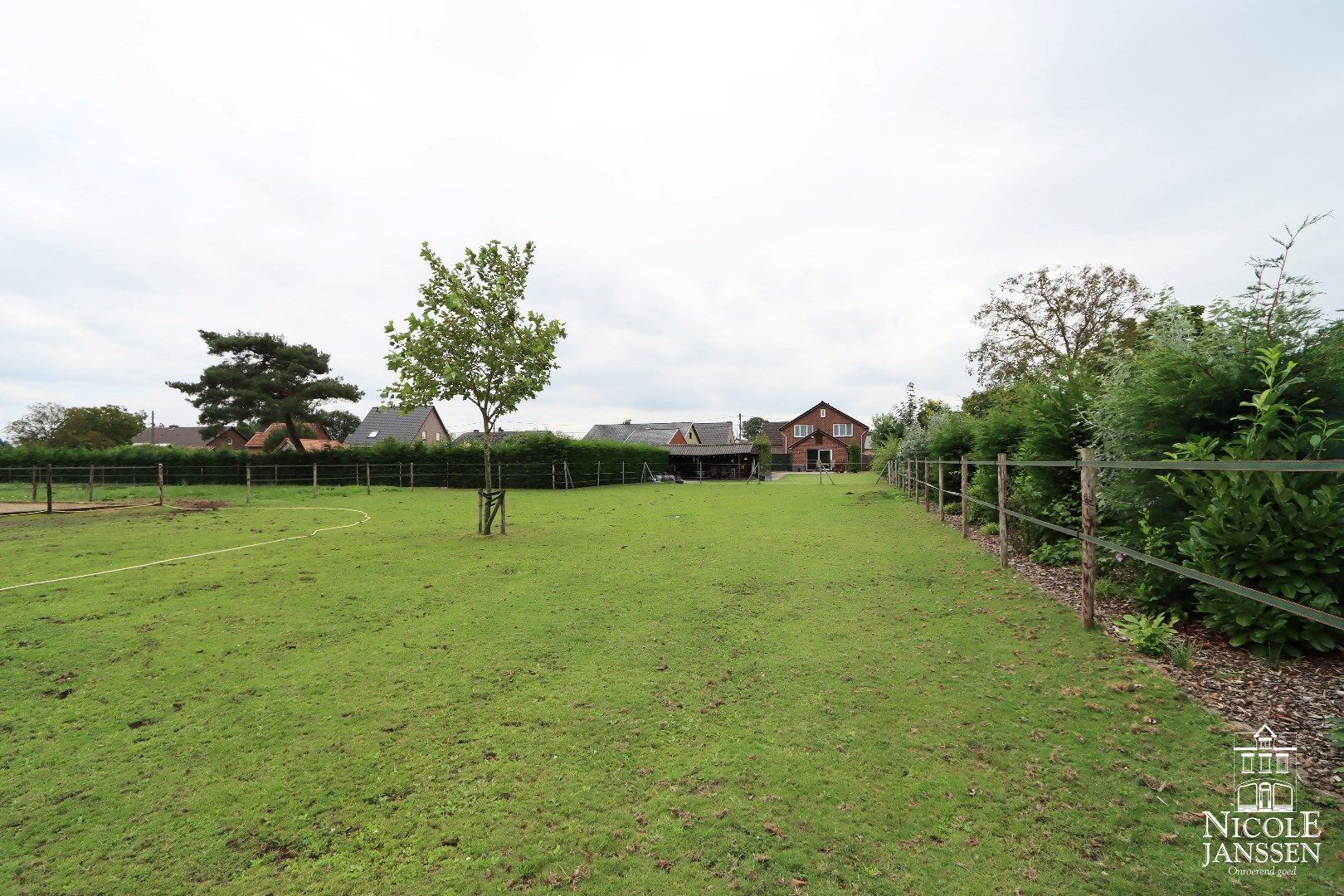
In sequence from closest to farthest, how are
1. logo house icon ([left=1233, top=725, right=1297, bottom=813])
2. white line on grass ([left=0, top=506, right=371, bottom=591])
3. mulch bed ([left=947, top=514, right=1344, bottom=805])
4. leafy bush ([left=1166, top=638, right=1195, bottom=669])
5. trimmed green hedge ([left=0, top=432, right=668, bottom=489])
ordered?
logo house icon ([left=1233, top=725, right=1297, bottom=813]) < mulch bed ([left=947, top=514, right=1344, bottom=805]) < leafy bush ([left=1166, top=638, right=1195, bottom=669]) < white line on grass ([left=0, top=506, right=371, bottom=591]) < trimmed green hedge ([left=0, top=432, right=668, bottom=489])

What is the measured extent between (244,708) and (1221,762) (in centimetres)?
514

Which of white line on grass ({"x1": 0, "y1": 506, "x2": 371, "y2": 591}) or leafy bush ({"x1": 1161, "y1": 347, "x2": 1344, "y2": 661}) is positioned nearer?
leafy bush ({"x1": 1161, "y1": 347, "x2": 1344, "y2": 661})

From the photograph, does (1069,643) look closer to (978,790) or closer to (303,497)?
(978,790)

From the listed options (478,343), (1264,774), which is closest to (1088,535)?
(1264,774)

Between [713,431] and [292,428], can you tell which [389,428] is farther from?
[713,431]

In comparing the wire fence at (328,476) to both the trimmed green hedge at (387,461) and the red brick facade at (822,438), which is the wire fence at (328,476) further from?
the red brick facade at (822,438)

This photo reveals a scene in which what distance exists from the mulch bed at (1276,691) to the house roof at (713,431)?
6334 cm

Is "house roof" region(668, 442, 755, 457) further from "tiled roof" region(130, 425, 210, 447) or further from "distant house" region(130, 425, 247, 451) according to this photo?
"tiled roof" region(130, 425, 210, 447)

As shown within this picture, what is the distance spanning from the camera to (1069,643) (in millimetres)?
4320

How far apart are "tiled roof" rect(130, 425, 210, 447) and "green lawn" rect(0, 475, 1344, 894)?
284 ft

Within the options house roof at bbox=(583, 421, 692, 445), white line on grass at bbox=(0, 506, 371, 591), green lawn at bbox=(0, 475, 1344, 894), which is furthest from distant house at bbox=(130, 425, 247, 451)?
green lawn at bbox=(0, 475, 1344, 894)

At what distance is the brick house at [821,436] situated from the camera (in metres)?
61.1

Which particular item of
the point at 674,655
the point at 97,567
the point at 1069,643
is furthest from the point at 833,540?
the point at 97,567

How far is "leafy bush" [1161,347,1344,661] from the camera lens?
138 inches
